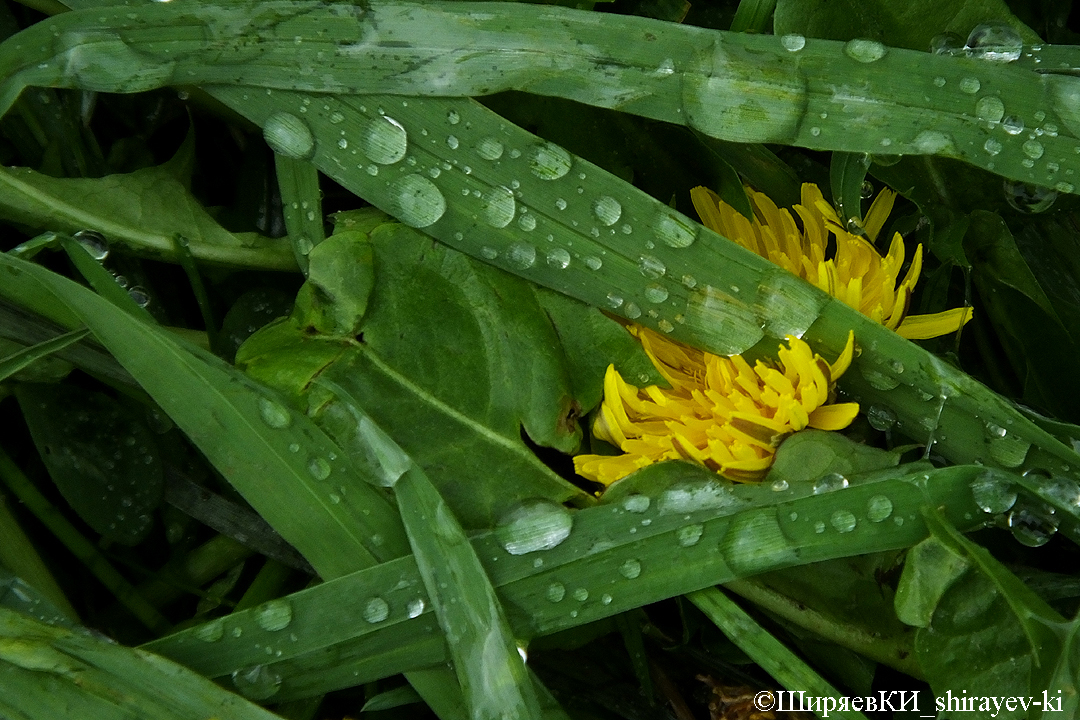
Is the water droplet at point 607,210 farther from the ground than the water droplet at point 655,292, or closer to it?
farther from the ground

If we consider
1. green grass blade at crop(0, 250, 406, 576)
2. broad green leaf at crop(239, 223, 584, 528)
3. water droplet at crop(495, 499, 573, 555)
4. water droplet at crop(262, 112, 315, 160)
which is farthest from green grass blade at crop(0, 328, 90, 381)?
water droplet at crop(495, 499, 573, 555)

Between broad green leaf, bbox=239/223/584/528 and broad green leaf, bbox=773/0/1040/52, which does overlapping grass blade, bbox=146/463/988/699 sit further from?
broad green leaf, bbox=773/0/1040/52

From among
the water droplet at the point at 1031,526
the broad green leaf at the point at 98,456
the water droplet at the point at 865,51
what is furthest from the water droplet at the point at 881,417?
the broad green leaf at the point at 98,456

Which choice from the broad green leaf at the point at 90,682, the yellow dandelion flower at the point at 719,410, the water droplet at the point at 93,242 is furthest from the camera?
the water droplet at the point at 93,242

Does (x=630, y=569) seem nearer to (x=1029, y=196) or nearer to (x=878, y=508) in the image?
(x=878, y=508)

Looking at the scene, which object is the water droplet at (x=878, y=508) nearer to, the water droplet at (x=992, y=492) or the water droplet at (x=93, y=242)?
the water droplet at (x=992, y=492)

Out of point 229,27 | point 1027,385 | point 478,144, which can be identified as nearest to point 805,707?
point 1027,385

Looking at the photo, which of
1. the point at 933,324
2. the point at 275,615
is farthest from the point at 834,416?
the point at 275,615
